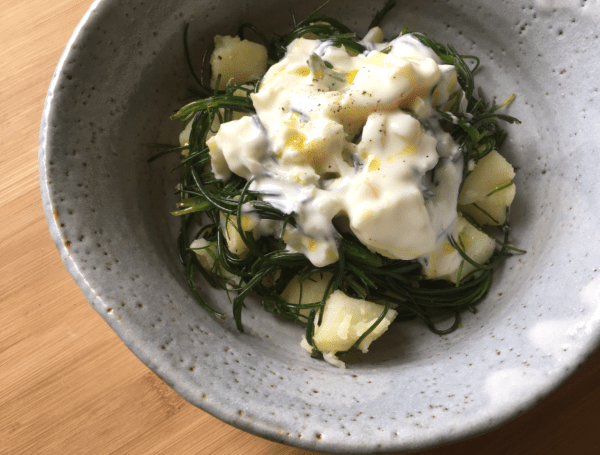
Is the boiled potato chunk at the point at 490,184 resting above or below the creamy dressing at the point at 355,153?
below

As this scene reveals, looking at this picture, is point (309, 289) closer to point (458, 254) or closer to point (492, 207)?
point (458, 254)

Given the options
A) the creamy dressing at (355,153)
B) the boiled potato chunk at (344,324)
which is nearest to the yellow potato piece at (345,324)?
the boiled potato chunk at (344,324)

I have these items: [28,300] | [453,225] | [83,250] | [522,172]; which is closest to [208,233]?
[83,250]

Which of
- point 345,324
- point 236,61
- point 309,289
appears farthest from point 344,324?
point 236,61

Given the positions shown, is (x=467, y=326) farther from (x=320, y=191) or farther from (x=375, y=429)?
(x=320, y=191)

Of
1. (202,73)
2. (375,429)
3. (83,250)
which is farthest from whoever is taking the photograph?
(202,73)

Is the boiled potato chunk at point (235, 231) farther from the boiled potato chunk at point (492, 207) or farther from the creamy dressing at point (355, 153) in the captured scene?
the boiled potato chunk at point (492, 207)
